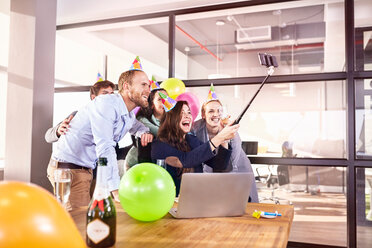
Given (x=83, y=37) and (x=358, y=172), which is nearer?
(x=358, y=172)

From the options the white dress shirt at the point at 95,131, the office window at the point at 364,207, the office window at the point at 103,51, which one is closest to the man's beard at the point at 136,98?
the white dress shirt at the point at 95,131

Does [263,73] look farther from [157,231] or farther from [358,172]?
[157,231]

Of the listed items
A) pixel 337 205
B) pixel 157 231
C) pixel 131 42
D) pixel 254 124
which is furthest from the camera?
pixel 337 205

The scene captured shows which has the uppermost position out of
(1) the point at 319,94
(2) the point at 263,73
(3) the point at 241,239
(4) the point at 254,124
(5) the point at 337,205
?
(2) the point at 263,73

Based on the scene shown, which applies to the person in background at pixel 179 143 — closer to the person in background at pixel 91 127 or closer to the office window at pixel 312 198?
the person in background at pixel 91 127

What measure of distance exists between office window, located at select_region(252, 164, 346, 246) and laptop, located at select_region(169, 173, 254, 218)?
1915 millimetres

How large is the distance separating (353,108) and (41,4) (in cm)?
308

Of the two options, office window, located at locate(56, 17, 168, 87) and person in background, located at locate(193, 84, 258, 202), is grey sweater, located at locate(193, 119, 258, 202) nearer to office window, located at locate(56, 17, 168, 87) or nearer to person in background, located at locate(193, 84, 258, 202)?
person in background, located at locate(193, 84, 258, 202)

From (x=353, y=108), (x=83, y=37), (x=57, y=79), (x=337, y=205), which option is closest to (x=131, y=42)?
(x=83, y=37)

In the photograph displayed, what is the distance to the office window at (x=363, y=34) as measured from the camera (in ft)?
9.50

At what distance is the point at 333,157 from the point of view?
295 cm

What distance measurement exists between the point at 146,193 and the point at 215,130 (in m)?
1.70

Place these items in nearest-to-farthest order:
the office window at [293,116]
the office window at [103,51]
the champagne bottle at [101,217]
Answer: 1. the champagne bottle at [101,217]
2. the office window at [293,116]
3. the office window at [103,51]

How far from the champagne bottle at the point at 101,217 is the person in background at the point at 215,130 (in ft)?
6.05
